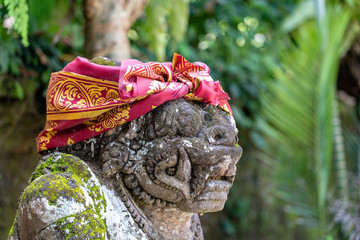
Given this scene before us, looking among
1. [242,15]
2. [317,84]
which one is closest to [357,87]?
[242,15]

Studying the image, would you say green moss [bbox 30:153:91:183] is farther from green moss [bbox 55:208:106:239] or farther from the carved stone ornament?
green moss [bbox 55:208:106:239]

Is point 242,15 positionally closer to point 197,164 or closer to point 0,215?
point 0,215

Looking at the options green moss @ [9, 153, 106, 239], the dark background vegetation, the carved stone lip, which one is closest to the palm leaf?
the dark background vegetation

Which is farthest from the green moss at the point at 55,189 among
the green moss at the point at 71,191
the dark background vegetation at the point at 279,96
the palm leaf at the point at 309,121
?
the palm leaf at the point at 309,121

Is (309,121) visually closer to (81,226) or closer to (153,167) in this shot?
(153,167)

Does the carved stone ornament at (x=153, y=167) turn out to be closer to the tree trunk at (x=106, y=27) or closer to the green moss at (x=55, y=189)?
the green moss at (x=55, y=189)

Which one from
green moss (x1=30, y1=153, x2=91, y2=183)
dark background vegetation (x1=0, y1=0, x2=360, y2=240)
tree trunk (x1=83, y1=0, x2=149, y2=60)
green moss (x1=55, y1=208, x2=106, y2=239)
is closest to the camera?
green moss (x1=55, y1=208, x2=106, y2=239)

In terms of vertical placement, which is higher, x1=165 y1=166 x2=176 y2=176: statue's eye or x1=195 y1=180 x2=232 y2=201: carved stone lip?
x1=165 y1=166 x2=176 y2=176: statue's eye

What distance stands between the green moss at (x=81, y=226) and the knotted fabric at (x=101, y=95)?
24 cm

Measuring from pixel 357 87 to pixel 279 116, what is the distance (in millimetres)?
1483

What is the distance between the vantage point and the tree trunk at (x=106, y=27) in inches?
92.9

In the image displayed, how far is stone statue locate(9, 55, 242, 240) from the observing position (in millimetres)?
1222

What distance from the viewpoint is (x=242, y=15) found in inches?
148

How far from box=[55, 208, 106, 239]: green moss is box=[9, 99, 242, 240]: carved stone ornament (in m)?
0.06
